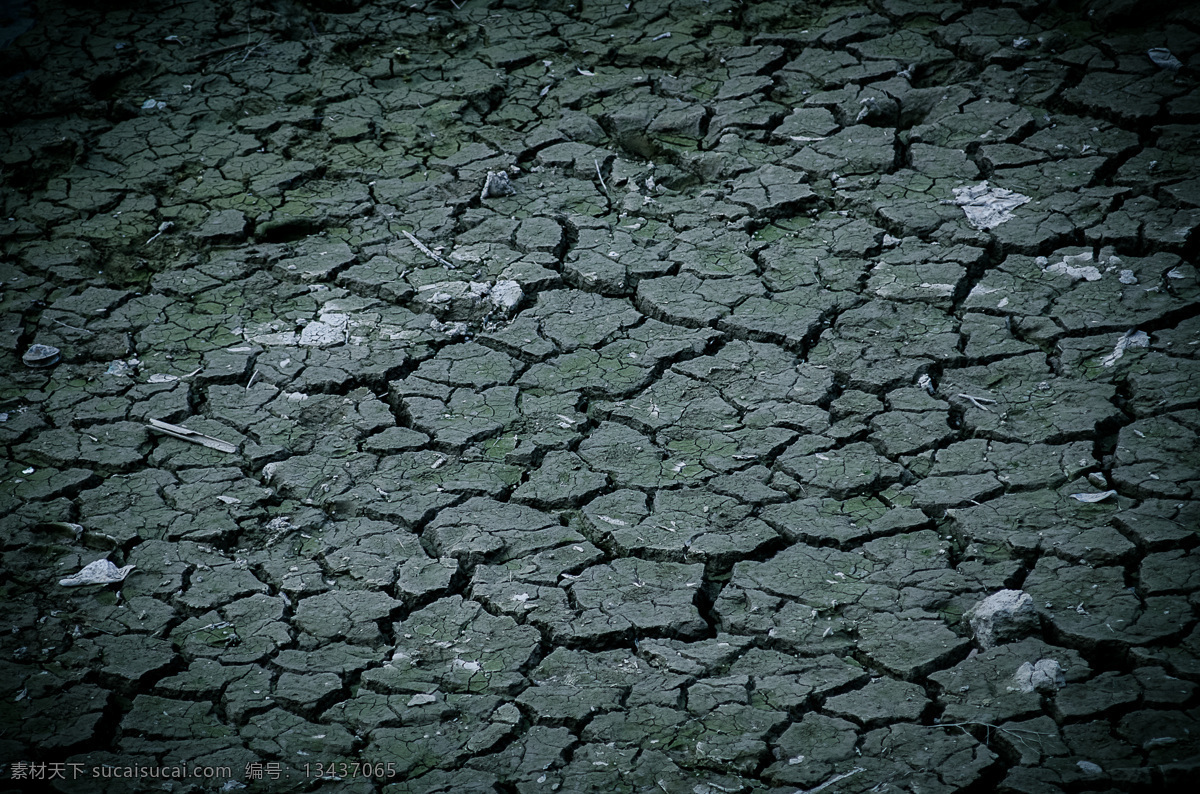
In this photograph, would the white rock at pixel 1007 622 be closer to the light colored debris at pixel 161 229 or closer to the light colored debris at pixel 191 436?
the light colored debris at pixel 191 436

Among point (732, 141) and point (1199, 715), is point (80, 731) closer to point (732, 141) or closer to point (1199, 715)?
point (1199, 715)

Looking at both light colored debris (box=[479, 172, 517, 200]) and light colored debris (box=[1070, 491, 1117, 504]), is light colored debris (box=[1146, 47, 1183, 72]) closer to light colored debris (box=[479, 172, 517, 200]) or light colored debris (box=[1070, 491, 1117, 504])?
light colored debris (box=[1070, 491, 1117, 504])

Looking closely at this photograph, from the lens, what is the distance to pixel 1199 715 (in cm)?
228

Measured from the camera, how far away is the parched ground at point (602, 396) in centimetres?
251

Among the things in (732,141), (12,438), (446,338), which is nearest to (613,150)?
(732,141)

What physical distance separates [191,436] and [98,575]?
614mm

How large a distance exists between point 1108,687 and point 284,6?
502 centimetres

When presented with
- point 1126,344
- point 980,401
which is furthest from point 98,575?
point 1126,344

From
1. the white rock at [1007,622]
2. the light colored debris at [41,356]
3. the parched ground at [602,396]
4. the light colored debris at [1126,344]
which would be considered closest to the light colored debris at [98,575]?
the parched ground at [602,396]

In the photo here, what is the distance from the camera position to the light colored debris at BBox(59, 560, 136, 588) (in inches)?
115

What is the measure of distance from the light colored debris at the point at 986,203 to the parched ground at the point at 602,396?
16 millimetres

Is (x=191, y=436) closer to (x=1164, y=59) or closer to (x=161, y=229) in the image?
(x=161, y=229)

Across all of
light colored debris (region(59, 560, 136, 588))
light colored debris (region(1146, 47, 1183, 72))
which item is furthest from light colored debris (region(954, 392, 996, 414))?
light colored debris (region(59, 560, 136, 588))

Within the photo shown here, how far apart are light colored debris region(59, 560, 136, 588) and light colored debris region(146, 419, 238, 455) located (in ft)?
1.75
